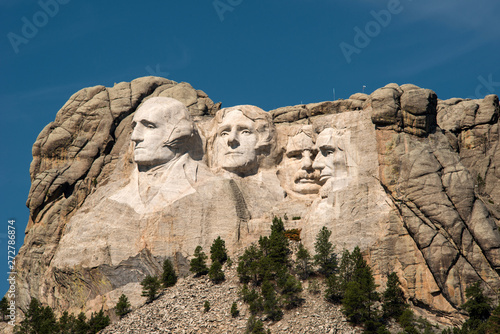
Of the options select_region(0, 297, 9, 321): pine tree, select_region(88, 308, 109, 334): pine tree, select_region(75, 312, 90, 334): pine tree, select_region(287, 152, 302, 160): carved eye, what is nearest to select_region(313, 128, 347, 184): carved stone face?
select_region(287, 152, 302, 160): carved eye

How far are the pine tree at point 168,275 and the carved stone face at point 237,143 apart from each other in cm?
689

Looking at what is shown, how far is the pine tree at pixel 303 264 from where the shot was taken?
2400 inches

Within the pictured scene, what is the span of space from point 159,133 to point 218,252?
7.64 metres

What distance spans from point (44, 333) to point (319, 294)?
506 inches

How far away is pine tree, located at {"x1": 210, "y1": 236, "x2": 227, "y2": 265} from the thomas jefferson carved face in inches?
228

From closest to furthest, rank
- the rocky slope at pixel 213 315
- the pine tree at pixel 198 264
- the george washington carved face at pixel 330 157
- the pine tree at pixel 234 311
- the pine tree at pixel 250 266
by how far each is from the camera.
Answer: the rocky slope at pixel 213 315 → the pine tree at pixel 234 311 → the pine tree at pixel 250 266 → the pine tree at pixel 198 264 → the george washington carved face at pixel 330 157

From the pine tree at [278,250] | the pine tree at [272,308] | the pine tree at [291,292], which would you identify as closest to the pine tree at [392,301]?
the pine tree at [291,292]

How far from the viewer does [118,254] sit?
64.4m

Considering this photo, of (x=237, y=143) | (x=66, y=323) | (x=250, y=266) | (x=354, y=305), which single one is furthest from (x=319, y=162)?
(x=66, y=323)

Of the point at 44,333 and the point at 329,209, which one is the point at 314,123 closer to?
the point at 329,209

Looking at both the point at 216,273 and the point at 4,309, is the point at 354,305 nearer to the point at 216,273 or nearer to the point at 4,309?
the point at 216,273

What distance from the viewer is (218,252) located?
6272cm

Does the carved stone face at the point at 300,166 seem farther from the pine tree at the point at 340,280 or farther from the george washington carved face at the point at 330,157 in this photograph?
the pine tree at the point at 340,280

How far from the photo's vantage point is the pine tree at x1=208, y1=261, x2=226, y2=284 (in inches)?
2419
